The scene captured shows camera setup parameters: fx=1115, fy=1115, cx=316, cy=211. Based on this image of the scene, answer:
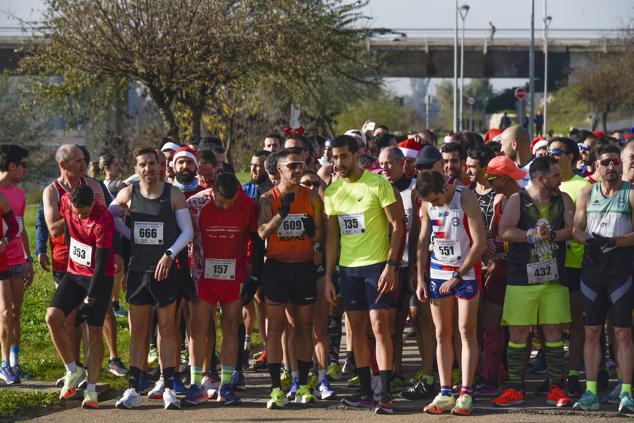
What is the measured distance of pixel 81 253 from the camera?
31.3 ft

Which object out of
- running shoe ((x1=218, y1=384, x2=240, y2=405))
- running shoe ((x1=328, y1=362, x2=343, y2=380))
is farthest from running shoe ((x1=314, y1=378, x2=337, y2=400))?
running shoe ((x1=328, y1=362, x2=343, y2=380))

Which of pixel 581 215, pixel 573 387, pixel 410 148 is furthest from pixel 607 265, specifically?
pixel 410 148

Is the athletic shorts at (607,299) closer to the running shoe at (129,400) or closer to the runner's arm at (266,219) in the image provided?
the runner's arm at (266,219)

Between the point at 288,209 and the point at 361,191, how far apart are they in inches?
25.5

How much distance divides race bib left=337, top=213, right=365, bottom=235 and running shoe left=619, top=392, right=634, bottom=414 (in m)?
Answer: 2.45

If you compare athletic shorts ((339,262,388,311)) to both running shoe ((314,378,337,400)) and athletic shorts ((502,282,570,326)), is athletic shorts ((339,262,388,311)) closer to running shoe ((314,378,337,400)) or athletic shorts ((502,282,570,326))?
running shoe ((314,378,337,400))

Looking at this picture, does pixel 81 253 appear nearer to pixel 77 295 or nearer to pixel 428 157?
pixel 77 295

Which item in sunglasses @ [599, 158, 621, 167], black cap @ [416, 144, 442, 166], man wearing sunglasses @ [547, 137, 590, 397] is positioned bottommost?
man wearing sunglasses @ [547, 137, 590, 397]

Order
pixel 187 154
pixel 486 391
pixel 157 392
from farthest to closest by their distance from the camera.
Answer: pixel 187 154 < pixel 486 391 < pixel 157 392

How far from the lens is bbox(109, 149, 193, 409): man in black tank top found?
9.34 metres

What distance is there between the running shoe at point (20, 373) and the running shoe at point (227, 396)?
2.23 metres

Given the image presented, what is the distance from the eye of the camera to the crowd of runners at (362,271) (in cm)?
902

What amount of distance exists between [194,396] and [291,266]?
4.49 feet

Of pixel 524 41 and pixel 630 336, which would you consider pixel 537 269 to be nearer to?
pixel 630 336
